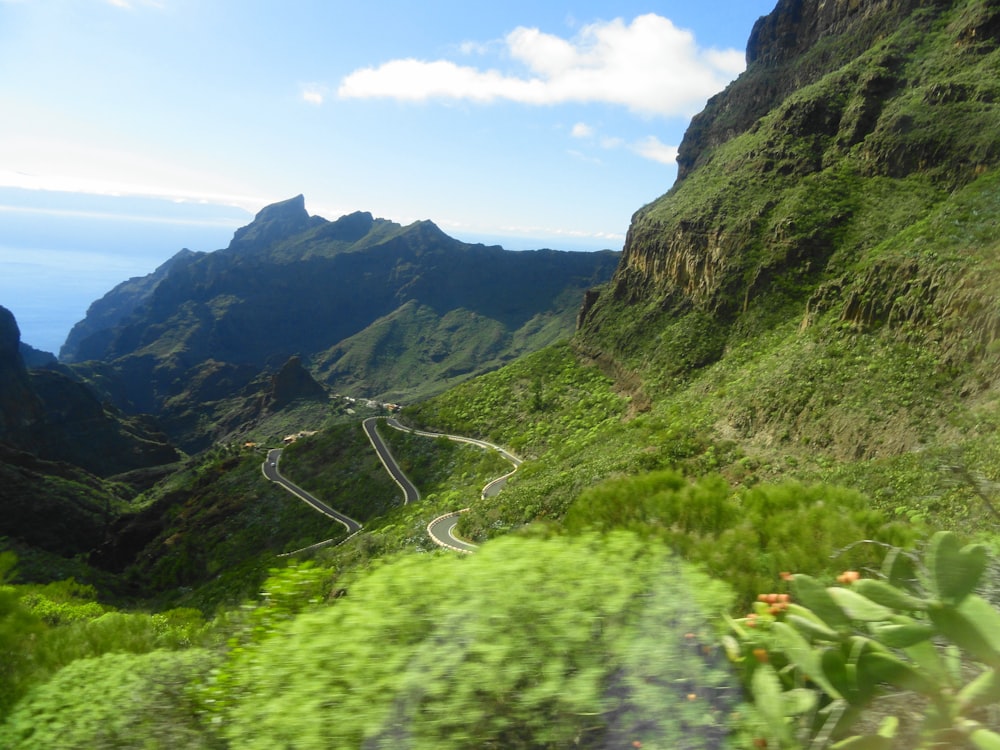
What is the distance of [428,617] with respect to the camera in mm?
4188

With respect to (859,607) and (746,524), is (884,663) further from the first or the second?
(746,524)

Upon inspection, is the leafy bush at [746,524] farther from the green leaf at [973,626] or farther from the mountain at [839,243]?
the mountain at [839,243]

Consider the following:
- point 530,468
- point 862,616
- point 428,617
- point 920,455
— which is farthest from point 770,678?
point 530,468

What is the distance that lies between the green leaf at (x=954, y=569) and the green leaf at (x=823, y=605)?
0.57 m

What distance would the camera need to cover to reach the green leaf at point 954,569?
11.5 ft

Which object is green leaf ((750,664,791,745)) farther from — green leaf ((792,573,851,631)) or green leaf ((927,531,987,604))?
green leaf ((927,531,987,604))

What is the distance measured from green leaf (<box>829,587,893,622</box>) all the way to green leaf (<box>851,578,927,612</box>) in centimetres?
4

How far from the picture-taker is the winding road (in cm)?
3142

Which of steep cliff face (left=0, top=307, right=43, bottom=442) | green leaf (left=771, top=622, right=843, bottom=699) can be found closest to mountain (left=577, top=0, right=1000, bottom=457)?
green leaf (left=771, top=622, right=843, bottom=699)

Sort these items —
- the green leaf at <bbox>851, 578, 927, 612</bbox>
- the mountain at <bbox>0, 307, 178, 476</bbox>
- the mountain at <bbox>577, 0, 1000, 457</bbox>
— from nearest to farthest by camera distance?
1. the green leaf at <bbox>851, 578, 927, 612</bbox>
2. the mountain at <bbox>577, 0, 1000, 457</bbox>
3. the mountain at <bbox>0, 307, 178, 476</bbox>

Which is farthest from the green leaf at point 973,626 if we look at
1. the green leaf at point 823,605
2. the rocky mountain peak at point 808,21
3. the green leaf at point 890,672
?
the rocky mountain peak at point 808,21

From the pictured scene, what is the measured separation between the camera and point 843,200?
127 feet

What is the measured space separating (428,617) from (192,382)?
18528 cm

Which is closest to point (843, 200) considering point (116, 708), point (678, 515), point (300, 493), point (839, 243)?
point (839, 243)
